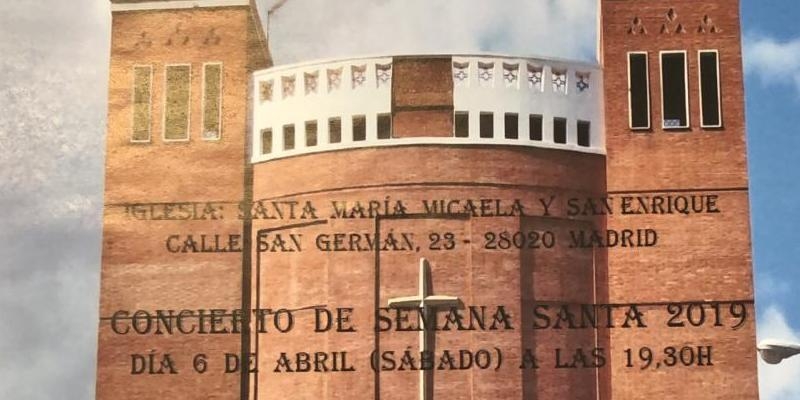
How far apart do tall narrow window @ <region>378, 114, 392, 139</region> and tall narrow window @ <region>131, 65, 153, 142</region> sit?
9.01 ft

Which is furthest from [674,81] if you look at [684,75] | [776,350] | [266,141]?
[776,350]

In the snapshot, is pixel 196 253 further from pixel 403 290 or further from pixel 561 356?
pixel 561 356

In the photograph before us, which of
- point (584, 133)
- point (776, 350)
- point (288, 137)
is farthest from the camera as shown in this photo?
point (288, 137)

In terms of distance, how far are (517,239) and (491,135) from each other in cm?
131

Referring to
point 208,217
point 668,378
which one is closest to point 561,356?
point 668,378

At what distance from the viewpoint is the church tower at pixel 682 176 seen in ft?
58.9

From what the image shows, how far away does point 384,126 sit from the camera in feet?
61.9

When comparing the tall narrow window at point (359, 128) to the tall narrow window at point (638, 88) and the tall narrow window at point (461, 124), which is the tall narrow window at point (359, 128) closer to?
the tall narrow window at point (461, 124)

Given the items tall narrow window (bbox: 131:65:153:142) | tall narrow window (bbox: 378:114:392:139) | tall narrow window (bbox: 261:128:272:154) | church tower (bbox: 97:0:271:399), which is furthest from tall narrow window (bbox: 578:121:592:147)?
tall narrow window (bbox: 131:65:153:142)

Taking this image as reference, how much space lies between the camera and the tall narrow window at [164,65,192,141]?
1911 cm

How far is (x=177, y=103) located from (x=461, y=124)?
343cm

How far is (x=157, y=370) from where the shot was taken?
Answer: 18.0 m

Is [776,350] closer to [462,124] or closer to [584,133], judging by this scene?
[584,133]

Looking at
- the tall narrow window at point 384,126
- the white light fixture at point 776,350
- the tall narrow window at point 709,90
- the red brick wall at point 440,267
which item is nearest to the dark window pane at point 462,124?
the red brick wall at point 440,267
